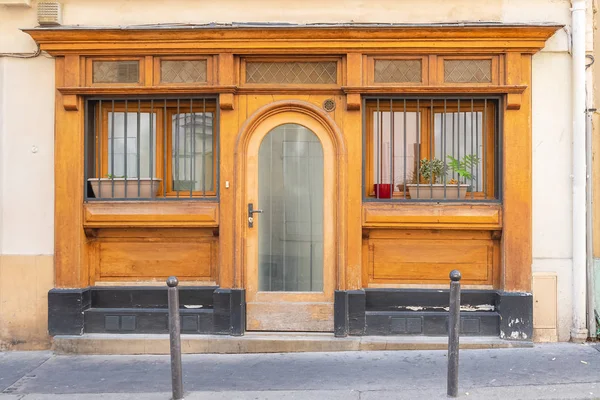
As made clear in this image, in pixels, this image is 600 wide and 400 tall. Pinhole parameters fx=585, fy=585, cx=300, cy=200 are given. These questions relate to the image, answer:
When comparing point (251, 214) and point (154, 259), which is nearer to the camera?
point (251, 214)

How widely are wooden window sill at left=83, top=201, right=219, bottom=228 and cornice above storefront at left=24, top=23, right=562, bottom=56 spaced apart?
177 cm

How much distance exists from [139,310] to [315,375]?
7.62 feet

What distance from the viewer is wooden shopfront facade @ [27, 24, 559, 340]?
6.62 meters

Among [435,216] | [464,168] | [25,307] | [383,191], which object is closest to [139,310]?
[25,307]

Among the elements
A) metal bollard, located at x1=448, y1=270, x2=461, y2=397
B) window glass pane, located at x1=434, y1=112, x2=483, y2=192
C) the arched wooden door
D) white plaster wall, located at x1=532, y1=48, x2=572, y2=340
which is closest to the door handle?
the arched wooden door

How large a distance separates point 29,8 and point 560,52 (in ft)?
20.2

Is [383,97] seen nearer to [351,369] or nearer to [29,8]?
[351,369]

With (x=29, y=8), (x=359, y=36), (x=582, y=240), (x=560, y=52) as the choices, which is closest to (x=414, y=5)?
(x=359, y=36)

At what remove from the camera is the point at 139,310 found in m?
6.83

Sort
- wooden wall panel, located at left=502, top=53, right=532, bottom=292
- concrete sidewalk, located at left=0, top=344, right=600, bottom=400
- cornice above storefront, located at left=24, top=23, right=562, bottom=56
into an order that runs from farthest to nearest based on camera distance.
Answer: wooden wall panel, located at left=502, top=53, right=532, bottom=292, cornice above storefront, located at left=24, top=23, right=562, bottom=56, concrete sidewalk, located at left=0, top=344, right=600, bottom=400

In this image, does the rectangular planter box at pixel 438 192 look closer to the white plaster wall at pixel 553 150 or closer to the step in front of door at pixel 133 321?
the white plaster wall at pixel 553 150

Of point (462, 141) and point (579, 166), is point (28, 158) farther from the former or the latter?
point (579, 166)

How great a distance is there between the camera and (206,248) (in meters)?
6.95

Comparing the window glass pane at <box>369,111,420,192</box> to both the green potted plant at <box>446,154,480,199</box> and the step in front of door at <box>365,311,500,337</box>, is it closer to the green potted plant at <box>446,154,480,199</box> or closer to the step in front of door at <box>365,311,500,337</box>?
the green potted plant at <box>446,154,480,199</box>
